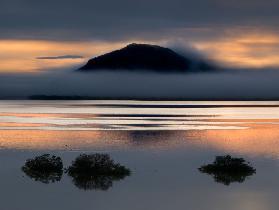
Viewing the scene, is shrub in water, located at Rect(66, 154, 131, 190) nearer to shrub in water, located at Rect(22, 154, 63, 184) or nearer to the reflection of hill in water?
shrub in water, located at Rect(22, 154, 63, 184)

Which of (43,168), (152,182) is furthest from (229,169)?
(43,168)

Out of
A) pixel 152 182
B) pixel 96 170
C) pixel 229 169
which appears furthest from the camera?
pixel 229 169

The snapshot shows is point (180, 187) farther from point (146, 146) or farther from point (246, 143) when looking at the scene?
point (246, 143)

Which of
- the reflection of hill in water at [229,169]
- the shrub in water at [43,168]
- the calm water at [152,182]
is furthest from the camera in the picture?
the reflection of hill in water at [229,169]

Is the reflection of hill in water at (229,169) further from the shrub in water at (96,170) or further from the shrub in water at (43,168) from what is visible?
the shrub in water at (43,168)

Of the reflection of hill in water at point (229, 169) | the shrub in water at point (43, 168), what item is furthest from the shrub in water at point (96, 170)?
the reflection of hill in water at point (229, 169)

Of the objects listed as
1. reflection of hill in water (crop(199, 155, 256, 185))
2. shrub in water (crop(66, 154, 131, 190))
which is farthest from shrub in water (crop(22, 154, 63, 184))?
reflection of hill in water (crop(199, 155, 256, 185))

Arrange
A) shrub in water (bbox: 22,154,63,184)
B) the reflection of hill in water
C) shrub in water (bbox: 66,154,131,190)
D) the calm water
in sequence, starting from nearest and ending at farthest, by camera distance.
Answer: the calm water < shrub in water (bbox: 66,154,131,190) < shrub in water (bbox: 22,154,63,184) < the reflection of hill in water

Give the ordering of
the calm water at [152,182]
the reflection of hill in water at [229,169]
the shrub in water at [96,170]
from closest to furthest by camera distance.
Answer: the calm water at [152,182]
the shrub in water at [96,170]
the reflection of hill in water at [229,169]

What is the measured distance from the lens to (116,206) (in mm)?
35688

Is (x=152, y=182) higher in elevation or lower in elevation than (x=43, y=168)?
lower

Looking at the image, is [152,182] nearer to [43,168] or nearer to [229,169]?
[229,169]

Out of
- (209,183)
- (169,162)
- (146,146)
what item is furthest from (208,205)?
(146,146)

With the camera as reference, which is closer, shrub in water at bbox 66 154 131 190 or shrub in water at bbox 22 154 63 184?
shrub in water at bbox 66 154 131 190
